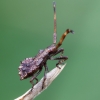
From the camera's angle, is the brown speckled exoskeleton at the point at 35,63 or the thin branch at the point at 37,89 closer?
the thin branch at the point at 37,89

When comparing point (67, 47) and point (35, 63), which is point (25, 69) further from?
point (67, 47)

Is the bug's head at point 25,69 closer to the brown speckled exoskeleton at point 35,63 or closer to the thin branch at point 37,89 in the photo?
the brown speckled exoskeleton at point 35,63

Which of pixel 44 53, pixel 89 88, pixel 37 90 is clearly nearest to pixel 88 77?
pixel 89 88

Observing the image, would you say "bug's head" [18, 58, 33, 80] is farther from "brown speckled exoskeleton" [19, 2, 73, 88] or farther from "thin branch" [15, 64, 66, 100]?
"thin branch" [15, 64, 66, 100]

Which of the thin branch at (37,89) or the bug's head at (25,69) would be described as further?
the bug's head at (25,69)

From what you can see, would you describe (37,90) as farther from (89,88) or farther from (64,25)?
(64,25)

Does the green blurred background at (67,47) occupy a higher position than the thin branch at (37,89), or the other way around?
the green blurred background at (67,47)

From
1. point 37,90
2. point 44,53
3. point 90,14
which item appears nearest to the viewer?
point 37,90

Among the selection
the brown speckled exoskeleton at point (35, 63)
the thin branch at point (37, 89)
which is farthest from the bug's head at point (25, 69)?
the thin branch at point (37, 89)

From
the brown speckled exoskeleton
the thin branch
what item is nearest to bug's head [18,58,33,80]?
the brown speckled exoskeleton

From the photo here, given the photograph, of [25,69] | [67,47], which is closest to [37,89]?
[25,69]

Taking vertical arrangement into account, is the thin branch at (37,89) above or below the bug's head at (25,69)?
below
